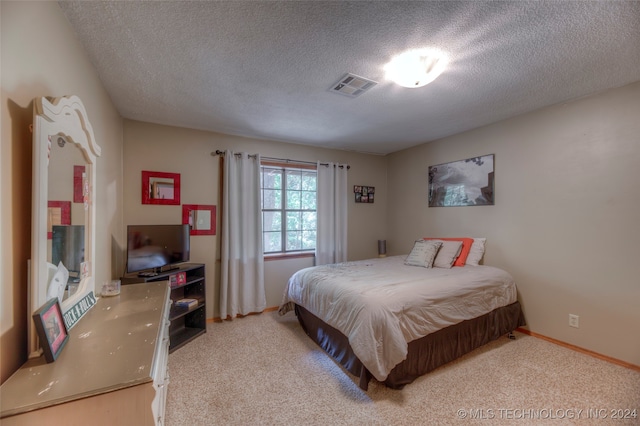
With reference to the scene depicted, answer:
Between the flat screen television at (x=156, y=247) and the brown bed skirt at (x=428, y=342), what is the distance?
1484mm

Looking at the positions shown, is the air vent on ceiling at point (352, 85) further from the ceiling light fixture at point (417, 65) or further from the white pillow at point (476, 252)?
the white pillow at point (476, 252)

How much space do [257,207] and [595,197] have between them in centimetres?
352

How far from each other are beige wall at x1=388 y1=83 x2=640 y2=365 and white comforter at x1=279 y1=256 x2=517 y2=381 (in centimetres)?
35

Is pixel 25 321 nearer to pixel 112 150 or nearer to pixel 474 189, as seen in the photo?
pixel 112 150

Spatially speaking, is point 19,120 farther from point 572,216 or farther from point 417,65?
point 572,216

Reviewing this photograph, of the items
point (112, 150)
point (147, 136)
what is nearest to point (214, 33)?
point (112, 150)

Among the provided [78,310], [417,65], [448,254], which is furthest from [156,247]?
[448,254]

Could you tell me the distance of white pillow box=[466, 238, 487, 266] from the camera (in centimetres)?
311

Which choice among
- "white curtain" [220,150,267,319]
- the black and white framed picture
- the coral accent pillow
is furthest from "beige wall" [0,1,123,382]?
the black and white framed picture

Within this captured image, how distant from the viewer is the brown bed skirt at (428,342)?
6.56 ft

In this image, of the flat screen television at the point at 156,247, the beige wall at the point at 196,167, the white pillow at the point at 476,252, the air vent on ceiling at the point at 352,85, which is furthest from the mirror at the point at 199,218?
the white pillow at the point at 476,252

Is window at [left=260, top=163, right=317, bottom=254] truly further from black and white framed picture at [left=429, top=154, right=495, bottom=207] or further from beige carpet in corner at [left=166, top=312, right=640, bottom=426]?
black and white framed picture at [left=429, top=154, right=495, bottom=207]

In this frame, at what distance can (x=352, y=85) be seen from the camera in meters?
2.16

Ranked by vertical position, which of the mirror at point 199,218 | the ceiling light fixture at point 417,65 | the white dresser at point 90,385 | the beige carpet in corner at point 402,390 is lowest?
the beige carpet in corner at point 402,390
